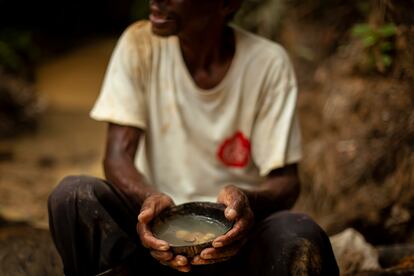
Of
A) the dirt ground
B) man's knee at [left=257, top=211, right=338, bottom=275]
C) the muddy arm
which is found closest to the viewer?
man's knee at [left=257, top=211, right=338, bottom=275]

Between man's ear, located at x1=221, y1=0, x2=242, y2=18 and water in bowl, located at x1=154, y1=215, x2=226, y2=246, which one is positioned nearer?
water in bowl, located at x1=154, y1=215, x2=226, y2=246

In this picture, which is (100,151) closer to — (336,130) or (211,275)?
(336,130)

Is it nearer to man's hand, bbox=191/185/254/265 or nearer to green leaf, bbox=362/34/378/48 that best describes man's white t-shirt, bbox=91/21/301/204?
man's hand, bbox=191/185/254/265

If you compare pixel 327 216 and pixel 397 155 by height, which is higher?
pixel 397 155

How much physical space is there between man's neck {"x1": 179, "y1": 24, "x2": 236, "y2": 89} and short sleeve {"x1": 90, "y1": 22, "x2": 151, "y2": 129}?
0.62 feet

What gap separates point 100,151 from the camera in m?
6.44

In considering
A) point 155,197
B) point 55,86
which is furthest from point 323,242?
point 55,86

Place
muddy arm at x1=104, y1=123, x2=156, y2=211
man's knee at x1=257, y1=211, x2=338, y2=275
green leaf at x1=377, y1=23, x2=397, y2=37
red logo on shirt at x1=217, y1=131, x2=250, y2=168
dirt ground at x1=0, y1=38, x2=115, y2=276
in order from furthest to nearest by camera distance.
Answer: green leaf at x1=377, y1=23, x2=397, y2=37
dirt ground at x1=0, y1=38, x2=115, y2=276
red logo on shirt at x1=217, y1=131, x2=250, y2=168
muddy arm at x1=104, y1=123, x2=156, y2=211
man's knee at x1=257, y1=211, x2=338, y2=275

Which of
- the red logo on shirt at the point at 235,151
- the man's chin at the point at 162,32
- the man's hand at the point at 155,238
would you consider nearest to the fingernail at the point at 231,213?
the man's hand at the point at 155,238

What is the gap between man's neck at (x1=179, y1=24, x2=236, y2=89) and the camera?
3.07 m

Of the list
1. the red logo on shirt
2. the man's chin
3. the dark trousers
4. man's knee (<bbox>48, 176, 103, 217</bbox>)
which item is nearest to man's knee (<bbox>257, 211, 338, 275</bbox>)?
the dark trousers

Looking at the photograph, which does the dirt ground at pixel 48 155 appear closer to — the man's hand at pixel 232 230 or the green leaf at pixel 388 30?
the man's hand at pixel 232 230

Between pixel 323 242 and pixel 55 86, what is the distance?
5.84m

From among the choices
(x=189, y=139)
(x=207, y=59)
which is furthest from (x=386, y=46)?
(x=189, y=139)
